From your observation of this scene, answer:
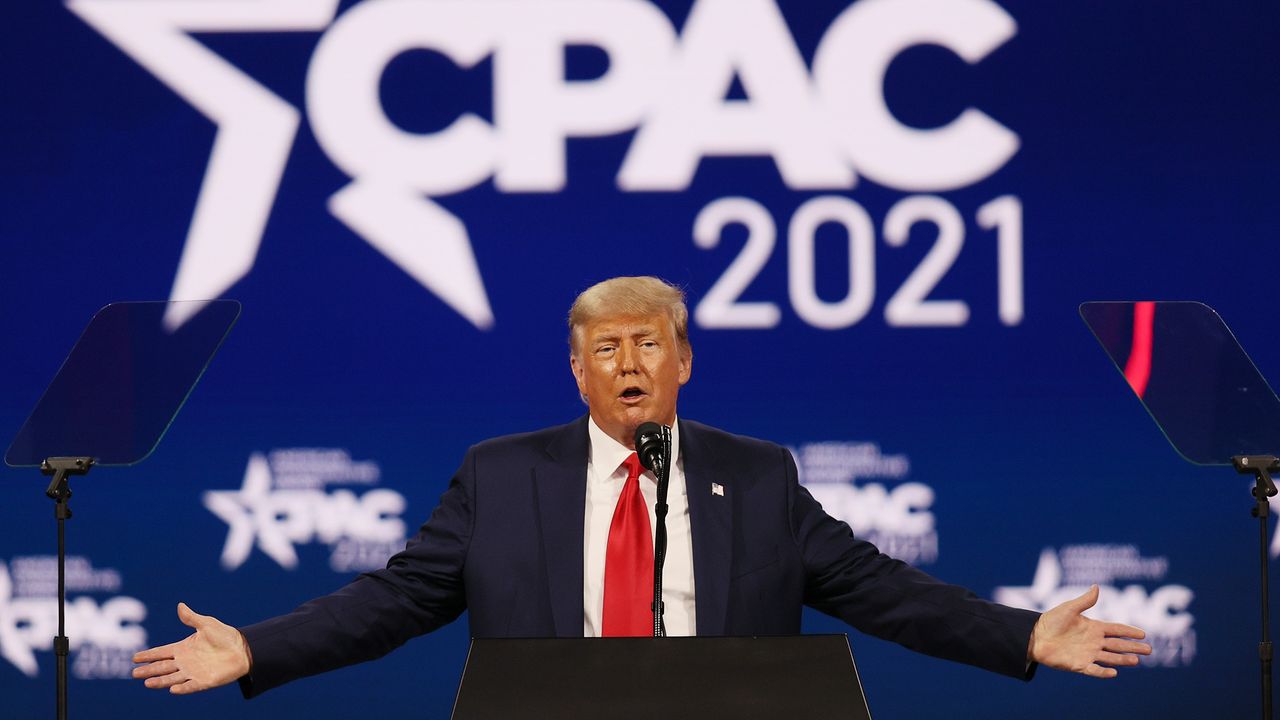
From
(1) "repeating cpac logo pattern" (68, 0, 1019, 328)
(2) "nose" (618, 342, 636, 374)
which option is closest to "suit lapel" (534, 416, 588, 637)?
(2) "nose" (618, 342, 636, 374)

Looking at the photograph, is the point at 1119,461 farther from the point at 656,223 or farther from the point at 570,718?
the point at 570,718

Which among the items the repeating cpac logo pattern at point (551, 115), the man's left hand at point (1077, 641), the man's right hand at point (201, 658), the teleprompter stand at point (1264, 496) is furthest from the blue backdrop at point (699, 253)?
the man's right hand at point (201, 658)

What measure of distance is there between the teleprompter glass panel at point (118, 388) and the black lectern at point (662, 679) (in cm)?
172

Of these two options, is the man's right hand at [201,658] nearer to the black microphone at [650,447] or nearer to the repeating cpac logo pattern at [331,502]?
the black microphone at [650,447]

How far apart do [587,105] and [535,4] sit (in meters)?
0.37

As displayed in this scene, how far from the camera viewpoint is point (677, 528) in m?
2.86

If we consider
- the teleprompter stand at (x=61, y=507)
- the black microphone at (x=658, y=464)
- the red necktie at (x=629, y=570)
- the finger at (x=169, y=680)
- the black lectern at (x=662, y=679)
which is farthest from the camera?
the teleprompter stand at (x=61, y=507)

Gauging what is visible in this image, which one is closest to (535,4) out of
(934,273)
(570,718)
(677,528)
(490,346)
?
(490,346)

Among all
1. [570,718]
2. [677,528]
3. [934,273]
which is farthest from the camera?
[934,273]

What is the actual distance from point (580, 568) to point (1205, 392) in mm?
1607

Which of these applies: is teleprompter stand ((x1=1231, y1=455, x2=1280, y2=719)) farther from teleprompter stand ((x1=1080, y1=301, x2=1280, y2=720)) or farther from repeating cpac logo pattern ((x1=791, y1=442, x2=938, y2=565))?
repeating cpac logo pattern ((x1=791, y1=442, x2=938, y2=565))

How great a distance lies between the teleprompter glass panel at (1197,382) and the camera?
3191 mm

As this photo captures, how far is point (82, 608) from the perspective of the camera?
4.43 metres

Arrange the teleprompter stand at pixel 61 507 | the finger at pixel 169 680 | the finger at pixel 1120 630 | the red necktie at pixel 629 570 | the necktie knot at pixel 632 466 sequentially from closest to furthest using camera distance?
the finger at pixel 169 680, the finger at pixel 1120 630, the red necktie at pixel 629 570, the necktie knot at pixel 632 466, the teleprompter stand at pixel 61 507
